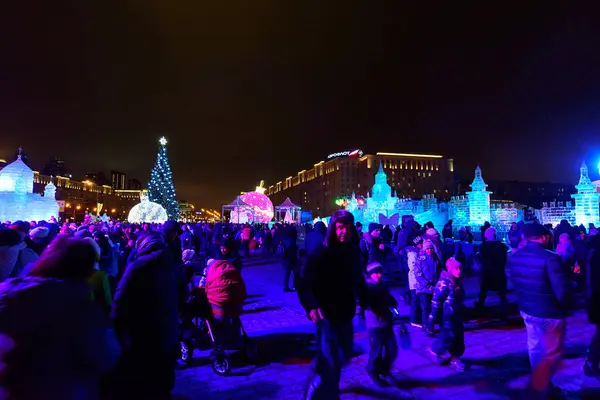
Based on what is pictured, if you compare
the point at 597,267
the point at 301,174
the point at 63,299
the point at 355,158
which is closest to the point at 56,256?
the point at 63,299

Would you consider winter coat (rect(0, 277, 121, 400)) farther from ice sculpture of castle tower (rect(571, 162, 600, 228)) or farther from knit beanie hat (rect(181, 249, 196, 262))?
ice sculpture of castle tower (rect(571, 162, 600, 228))

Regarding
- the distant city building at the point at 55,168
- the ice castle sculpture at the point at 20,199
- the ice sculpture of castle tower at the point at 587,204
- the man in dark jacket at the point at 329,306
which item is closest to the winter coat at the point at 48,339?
the man in dark jacket at the point at 329,306

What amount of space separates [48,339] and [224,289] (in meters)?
3.10

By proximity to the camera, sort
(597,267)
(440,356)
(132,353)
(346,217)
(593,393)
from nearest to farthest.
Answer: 1. (132,353)
2. (346,217)
3. (593,393)
4. (597,267)
5. (440,356)

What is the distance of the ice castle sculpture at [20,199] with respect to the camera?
32.9 metres

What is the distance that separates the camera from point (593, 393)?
4035mm

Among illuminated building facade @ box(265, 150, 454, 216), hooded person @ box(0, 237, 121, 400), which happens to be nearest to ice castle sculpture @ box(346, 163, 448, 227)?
hooded person @ box(0, 237, 121, 400)

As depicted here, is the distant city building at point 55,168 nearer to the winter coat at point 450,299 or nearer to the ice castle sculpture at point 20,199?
the ice castle sculpture at point 20,199

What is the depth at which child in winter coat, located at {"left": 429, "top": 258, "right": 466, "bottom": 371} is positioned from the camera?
15.8 ft

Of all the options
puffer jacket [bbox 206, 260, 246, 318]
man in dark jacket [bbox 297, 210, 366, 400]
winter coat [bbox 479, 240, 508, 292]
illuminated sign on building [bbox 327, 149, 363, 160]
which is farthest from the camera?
illuminated sign on building [bbox 327, 149, 363, 160]

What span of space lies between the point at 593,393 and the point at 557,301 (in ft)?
4.17

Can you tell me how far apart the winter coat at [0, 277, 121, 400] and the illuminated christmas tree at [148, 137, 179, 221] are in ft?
157

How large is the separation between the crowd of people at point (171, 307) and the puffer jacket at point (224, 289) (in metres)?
0.01

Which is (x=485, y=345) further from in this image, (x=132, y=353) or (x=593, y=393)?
(x=132, y=353)
